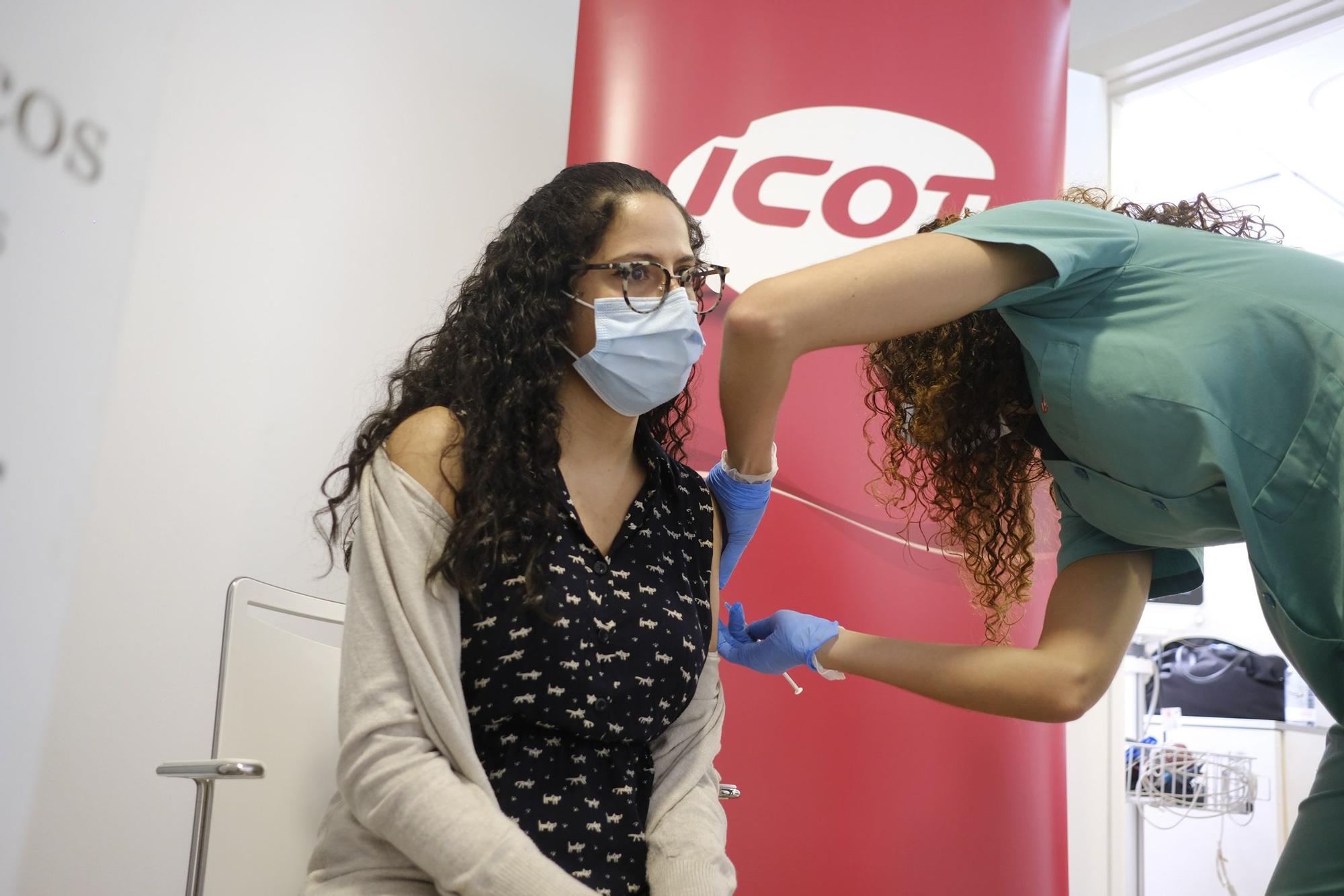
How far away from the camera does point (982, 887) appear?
209 cm

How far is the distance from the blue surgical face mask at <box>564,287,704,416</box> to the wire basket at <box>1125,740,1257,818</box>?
2.71 metres

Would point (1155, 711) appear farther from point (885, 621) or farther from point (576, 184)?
point (576, 184)

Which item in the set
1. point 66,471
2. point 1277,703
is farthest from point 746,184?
point 1277,703

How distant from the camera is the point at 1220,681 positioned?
13.3 feet

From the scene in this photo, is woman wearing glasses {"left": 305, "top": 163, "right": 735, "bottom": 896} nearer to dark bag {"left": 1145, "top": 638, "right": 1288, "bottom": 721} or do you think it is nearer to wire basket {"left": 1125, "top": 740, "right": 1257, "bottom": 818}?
wire basket {"left": 1125, "top": 740, "right": 1257, "bottom": 818}

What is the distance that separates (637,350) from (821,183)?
43.0 inches

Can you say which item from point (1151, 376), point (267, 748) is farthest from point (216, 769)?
point (1151, 376)

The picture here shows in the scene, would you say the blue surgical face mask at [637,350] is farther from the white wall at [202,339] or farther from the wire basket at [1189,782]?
the wire basket at [1189,782]

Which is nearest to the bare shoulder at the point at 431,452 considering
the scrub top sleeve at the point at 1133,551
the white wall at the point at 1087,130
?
the scrub top sleeve at the point at 1133,551

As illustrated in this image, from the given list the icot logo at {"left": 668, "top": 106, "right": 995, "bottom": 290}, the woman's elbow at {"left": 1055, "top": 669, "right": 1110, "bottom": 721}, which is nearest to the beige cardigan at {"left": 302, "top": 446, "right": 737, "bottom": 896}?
the woman's elbow at {"left": 1055, "top": 669, "right": 1110, "bottom": 721}

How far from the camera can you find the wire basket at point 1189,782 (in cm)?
338

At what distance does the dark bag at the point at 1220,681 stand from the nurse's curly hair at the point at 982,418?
2.70m

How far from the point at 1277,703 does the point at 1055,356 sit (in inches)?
139

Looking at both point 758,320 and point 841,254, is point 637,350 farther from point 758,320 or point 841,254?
point 841,254
